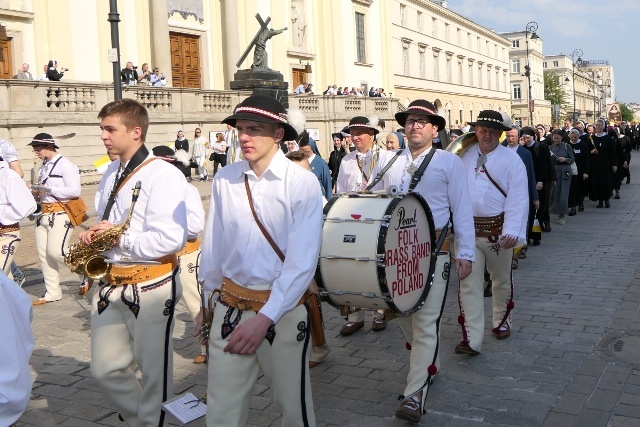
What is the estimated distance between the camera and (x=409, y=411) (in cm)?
463

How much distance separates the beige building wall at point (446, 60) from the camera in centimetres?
5759

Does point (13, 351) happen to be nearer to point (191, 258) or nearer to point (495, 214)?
point (191, 258)

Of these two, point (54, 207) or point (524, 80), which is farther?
point (524, 80)

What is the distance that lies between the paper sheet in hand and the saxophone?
0.84 metres

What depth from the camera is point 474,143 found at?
6.73m

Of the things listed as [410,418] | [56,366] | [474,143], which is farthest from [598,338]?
[56,366]

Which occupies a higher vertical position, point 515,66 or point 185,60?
point 515,66

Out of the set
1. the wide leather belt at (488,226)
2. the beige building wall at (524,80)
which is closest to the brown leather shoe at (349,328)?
the wide leather belt at (488,226)

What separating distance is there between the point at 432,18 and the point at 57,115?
4870cm

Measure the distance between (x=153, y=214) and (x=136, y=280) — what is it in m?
A: 0.39

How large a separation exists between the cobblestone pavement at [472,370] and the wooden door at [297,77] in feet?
104

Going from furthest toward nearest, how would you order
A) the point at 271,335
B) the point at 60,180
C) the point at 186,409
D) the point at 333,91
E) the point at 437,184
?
the point at 333,91 < the point at 60,180 < the point at 437,184 < the point at 186,409 < the point at 271,335

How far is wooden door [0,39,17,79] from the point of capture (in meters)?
24.5

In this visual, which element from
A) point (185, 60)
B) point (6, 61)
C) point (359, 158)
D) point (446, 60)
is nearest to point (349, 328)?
point (359, 158)
